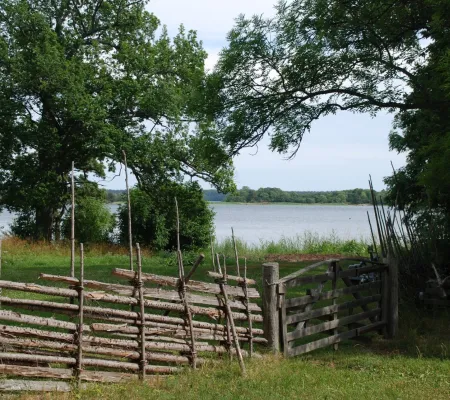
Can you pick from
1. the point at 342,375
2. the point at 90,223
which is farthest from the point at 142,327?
the point at 90,223

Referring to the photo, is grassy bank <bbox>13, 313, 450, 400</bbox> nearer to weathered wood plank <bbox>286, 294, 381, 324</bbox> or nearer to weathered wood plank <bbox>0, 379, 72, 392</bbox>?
weathered wood plank <bbox>0, 379, 72, 392</bbox>

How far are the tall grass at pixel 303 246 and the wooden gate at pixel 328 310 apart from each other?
40.4 feet

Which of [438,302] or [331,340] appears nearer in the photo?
[331,340]

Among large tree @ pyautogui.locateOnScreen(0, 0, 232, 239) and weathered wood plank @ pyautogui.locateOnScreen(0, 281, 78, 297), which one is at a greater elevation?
large tree @ pyautogui.locateOnScreen(0, 0, 232, 239)

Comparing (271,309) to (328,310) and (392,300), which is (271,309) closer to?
(328,310)

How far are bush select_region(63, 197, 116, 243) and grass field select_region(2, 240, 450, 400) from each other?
15628 millimetres

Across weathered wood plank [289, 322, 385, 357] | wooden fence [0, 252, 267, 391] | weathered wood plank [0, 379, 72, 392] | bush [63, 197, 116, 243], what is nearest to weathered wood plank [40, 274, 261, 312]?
wooden fence [0, 252, 267, 391]

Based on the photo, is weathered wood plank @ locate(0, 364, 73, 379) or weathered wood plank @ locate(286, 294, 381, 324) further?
weathered wood plank @ locate(286, 294, 381, 324)

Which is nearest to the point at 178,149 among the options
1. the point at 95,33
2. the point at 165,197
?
the point at 165,197

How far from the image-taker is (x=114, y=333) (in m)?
6.11

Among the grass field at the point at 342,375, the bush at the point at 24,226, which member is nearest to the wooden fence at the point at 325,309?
the grass field at the point at 342,375

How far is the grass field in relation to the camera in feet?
18.5

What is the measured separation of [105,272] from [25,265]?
9.40ft

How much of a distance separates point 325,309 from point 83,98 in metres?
15.5
